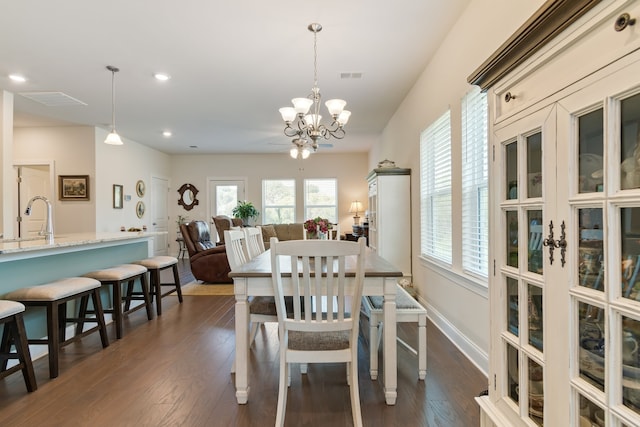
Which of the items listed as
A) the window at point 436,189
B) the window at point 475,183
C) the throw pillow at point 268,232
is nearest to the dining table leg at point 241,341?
the window at point 475,183

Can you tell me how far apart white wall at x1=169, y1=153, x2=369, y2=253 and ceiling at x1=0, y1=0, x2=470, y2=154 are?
10.2 ft

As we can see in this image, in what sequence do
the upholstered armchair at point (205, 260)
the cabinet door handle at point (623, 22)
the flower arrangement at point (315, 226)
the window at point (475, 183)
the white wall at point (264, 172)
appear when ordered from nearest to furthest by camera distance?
the cabinet door handle at point (623, 22), the window at point (475, 183), the flower arrangement at point (315, 226), the upholstered armchair at point (205, 260), the white wall at point (264, 172)

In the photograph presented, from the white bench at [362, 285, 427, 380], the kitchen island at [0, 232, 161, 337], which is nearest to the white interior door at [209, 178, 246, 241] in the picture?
the kitchen island at [0, 232, 161, 337]

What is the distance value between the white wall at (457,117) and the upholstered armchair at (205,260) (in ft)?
9.84

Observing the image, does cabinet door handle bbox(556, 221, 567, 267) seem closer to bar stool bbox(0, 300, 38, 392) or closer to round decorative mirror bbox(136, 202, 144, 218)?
Result: bar stool bbox(0, 300, 38, 392)

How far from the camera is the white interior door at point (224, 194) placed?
8617 mm

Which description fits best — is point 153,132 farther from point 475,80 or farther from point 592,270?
point 592,270

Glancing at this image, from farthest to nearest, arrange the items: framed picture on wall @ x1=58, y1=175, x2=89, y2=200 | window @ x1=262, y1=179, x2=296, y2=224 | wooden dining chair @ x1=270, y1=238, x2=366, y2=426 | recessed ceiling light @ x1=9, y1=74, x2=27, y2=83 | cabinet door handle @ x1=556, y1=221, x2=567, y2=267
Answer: window @ x1=262, y1=179, x2=296, y2=224, framed picture on wall @ x1=58, y1=175, x2=89, y2=200, recessed ceiling light @ x1=9, y1=74, x2=27, y2=83, wooden dining chair @ x1=270, y1=238, x2=366, y2=426, cabinet door handle @ x1=556, y1=221, x2=567, y2=267

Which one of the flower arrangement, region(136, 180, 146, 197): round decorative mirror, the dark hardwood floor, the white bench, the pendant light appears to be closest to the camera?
the dark hardwood floor

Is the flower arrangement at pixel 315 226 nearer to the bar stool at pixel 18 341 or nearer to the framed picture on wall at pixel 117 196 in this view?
the bar stool at pixel 18 341

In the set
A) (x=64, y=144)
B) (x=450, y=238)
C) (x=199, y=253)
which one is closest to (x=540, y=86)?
(x=450, y=238)

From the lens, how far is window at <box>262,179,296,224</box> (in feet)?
28.2

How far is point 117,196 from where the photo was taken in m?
6.54

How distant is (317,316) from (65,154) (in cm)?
638
